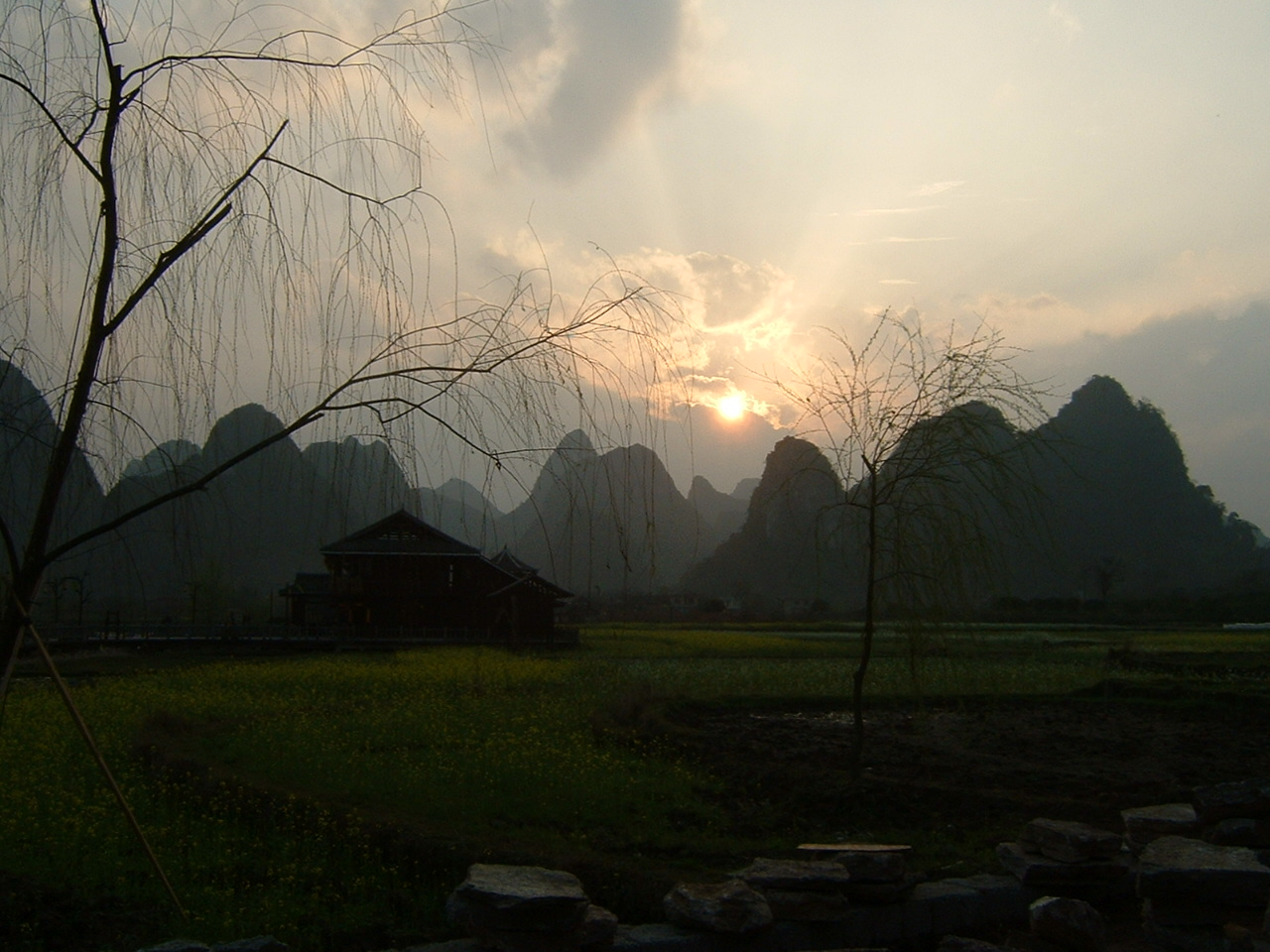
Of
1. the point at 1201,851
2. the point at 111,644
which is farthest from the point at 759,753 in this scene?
the point at 111,644

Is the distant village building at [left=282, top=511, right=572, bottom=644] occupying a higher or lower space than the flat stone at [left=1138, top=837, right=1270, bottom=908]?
higher

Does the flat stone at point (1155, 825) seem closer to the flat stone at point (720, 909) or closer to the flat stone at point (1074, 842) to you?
the flat stone at point (1074, 842)

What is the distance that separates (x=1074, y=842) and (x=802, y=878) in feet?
6.67

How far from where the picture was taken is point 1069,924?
5.30m

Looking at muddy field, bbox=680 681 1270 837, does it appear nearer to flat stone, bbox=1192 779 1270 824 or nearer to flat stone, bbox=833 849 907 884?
flat stone, bbox=1192 779 1270 824

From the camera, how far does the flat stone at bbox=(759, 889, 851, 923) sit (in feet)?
18.3

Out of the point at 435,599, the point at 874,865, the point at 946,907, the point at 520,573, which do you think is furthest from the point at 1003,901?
the point at 520,573

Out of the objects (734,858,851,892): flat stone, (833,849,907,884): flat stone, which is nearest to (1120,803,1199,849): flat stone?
(833,849,907,884): flat stone

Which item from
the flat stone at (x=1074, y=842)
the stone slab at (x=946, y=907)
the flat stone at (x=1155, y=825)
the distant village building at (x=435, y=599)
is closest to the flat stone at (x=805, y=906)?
the stone slab at (x=946, y=907)

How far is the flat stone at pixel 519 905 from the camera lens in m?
4.71

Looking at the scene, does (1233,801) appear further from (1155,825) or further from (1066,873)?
(1066,873)

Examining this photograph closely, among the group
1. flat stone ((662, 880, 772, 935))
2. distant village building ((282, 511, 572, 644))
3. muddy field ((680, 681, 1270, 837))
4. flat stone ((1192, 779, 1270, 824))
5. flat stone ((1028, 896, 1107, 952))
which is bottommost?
muddy field ((680, 681, 1270, 837))

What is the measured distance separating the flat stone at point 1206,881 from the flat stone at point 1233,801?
175cm

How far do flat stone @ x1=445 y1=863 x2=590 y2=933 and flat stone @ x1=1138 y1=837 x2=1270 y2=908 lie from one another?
3391 mm
